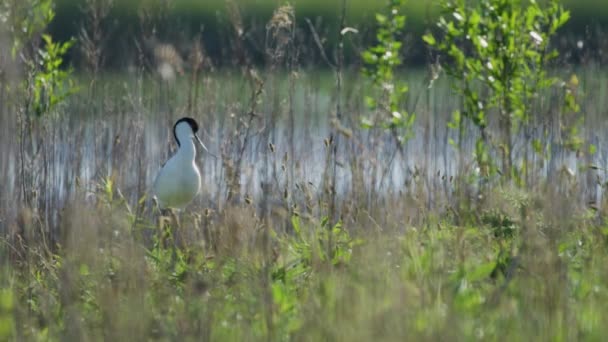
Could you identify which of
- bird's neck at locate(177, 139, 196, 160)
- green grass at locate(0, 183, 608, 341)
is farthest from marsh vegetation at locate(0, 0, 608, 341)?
bird's neck at locate(177, 139, 196, 160)

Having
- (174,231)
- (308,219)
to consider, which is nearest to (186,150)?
(174,231)

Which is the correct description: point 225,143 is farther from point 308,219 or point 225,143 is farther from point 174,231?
point 308,219

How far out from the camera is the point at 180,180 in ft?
14.1

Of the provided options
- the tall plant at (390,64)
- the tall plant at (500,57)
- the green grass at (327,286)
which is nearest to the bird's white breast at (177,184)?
the green grass at (327,286)

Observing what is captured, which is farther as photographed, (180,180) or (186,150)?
(186,150)

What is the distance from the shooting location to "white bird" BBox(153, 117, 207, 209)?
4297 millimetres

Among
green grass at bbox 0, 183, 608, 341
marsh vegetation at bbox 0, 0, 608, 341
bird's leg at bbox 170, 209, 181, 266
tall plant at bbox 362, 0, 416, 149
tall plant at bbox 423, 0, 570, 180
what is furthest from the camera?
tall plant at bbox 362, 0, 416, 149

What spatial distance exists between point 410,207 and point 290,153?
1252 mm

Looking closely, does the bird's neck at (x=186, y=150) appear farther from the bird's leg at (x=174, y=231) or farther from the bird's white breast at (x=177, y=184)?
the bird's leg at (x=174, y=231)

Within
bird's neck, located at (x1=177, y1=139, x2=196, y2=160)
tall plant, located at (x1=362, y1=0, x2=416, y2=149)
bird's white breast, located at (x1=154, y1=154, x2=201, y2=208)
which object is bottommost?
bird's white breast, located at (x1=154, y1=154, x2=201, y2=208)

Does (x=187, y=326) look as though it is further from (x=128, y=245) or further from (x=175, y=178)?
(x=175, y=178)

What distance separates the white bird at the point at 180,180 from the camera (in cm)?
430

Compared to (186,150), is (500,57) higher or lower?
higher

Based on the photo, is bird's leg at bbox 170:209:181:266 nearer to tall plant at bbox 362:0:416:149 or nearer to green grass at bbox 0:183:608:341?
green grass at bbox 0:183:608:341
